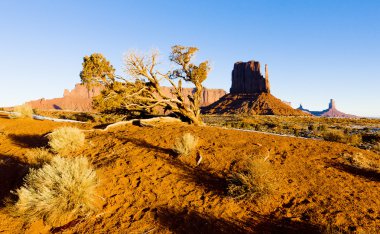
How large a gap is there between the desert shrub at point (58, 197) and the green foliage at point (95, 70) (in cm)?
865

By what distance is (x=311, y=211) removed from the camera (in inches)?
215

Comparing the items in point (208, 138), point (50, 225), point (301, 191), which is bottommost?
point (50, 225)

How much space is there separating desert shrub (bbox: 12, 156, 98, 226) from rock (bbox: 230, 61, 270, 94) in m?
121

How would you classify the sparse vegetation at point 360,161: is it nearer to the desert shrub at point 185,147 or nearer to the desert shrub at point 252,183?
the desert shrub at point 252,183

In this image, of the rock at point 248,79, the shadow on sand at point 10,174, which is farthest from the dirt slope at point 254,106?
the shadow on sand at point 10,174

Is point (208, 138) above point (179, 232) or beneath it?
above

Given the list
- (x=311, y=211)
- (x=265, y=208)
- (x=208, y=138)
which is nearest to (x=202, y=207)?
(x=265, y=208)

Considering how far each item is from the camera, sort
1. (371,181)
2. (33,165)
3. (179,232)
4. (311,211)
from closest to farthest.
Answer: (179,232), (311,211), (371,181), (33,165)

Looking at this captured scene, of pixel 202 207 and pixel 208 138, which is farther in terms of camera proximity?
pixel 208 138

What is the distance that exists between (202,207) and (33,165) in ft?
17.8

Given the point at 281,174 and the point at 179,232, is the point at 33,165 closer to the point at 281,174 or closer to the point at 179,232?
the point at 179,232

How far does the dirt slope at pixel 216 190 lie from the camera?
17.1 ft

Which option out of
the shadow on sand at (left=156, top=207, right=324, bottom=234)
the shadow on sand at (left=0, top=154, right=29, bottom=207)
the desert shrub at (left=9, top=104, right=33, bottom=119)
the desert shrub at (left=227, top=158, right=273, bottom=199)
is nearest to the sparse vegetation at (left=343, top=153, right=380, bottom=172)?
the desert shrub at (left=227, top=158, right=273, bottom=199)

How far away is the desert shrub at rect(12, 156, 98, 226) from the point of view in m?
5.67
